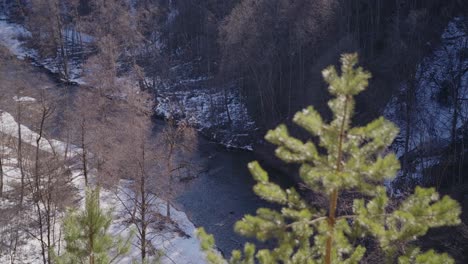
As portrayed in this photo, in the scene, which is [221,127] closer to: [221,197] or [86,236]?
[221,197]

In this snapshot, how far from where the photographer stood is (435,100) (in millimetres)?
26062

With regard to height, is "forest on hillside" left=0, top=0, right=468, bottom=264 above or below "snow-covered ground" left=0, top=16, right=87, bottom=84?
below

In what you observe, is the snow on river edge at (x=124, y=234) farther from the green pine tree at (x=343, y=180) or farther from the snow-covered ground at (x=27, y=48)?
the snow-covered ground at (x=27, y=48)

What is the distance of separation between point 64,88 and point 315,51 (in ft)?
66.3

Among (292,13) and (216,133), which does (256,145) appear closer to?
(216,133)

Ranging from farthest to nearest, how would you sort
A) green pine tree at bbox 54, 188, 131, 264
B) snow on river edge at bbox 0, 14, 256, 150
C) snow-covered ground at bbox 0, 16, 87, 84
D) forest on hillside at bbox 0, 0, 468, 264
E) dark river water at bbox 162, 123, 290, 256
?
1. snow-covered ground at bbox 0, 16, 87, 84
2. snow on river edge at bbox 0, 14, 256, 150
3. dark river water at bbox 162, 123, 290, 256
4. forest on hillside at bbox 0, 0, 468, 264
5. green pine tree at bbox 54, 188, 131, 264

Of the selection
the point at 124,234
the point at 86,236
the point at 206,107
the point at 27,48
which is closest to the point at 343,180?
the point at 86,236

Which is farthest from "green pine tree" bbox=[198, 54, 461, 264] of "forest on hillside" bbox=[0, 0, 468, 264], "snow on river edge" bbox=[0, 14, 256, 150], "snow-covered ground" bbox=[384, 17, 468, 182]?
"snow on river edge" bbox=[0, 14, 256, 150]

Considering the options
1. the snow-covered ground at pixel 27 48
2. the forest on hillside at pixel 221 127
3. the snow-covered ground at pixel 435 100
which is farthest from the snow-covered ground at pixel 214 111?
the snow-covered ground at pixel 435 100

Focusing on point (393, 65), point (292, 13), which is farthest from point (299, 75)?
point (393, 65)

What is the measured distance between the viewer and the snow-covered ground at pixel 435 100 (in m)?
23.2

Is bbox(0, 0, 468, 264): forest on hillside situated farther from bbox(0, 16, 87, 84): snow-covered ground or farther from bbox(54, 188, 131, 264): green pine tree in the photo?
bbox(0, 16, 87, 84): snow-covered ground

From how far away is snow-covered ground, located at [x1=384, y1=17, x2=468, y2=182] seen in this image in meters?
23.2

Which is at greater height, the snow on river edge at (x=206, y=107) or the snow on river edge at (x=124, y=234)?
the snow on river edge at (x=206, y=107)
